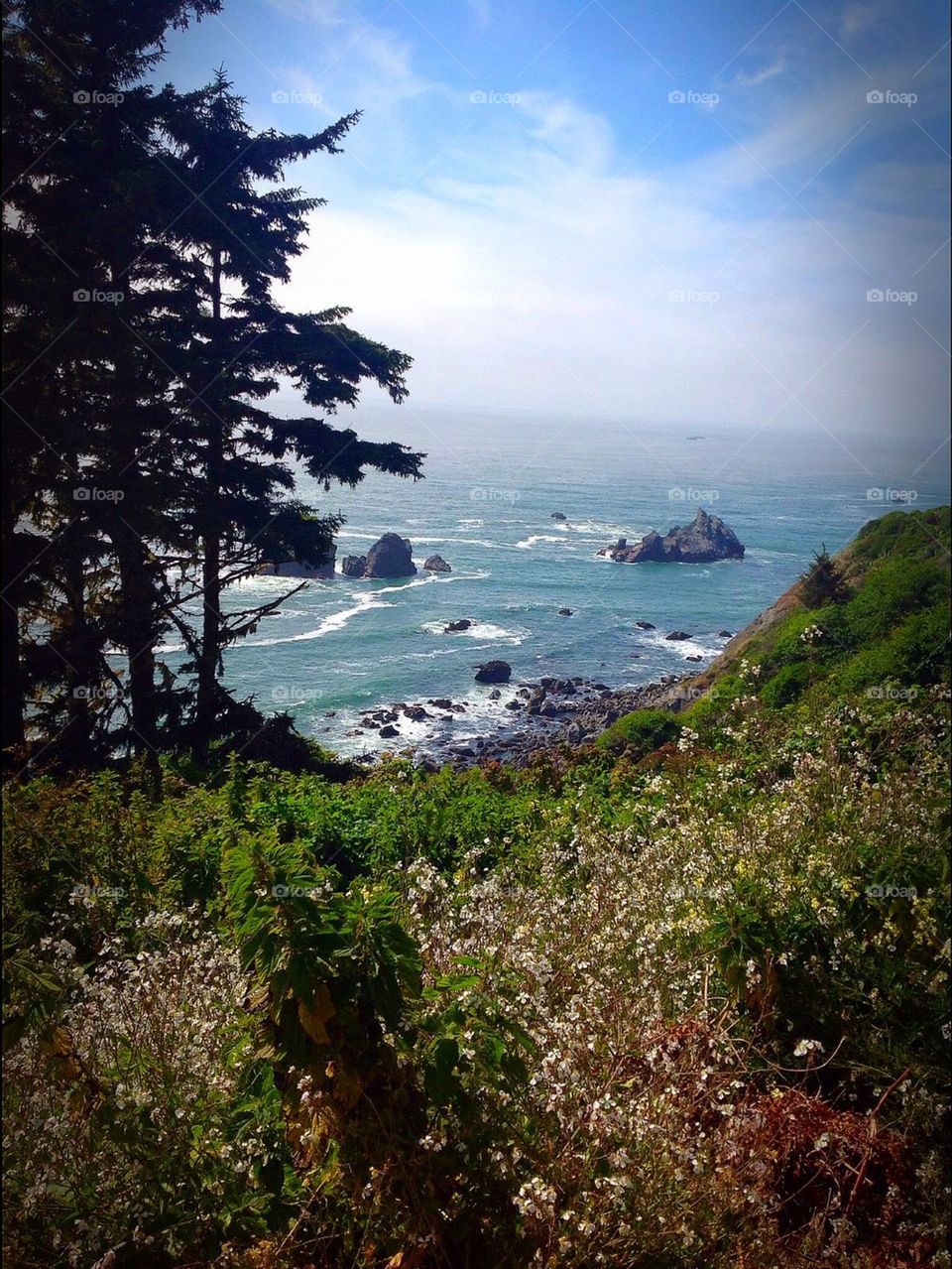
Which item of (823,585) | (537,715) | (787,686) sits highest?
(823,585)

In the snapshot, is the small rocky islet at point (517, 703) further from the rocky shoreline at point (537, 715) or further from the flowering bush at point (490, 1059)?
the flowering bush at point (490, 1059)

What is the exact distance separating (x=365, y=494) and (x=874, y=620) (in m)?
33.8

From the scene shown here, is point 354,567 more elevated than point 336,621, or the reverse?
point 354,567

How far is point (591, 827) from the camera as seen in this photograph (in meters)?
6.36

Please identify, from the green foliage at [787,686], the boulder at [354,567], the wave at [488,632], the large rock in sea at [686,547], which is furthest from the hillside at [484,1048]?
the large rock in sea at [686,547]

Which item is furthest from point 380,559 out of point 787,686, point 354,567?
point 787,686

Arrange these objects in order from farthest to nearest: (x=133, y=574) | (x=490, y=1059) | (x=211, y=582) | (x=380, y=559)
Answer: (x=380, y=559) → (x=211, y=582) → (x=133, y=574) → (x=490, y=1059)

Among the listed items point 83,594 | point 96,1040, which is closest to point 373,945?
point 96,1040

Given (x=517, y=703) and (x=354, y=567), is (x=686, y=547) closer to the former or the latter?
(x=354, y=567)

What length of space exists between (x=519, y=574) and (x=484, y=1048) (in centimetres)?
3556

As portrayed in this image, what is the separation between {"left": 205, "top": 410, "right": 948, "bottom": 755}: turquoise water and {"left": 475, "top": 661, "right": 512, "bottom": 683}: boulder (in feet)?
1.33

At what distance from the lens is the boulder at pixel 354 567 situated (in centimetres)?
2717

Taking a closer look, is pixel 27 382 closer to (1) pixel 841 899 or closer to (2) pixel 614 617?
(1) pixel 841 899

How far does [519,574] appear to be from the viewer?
3791 cm
